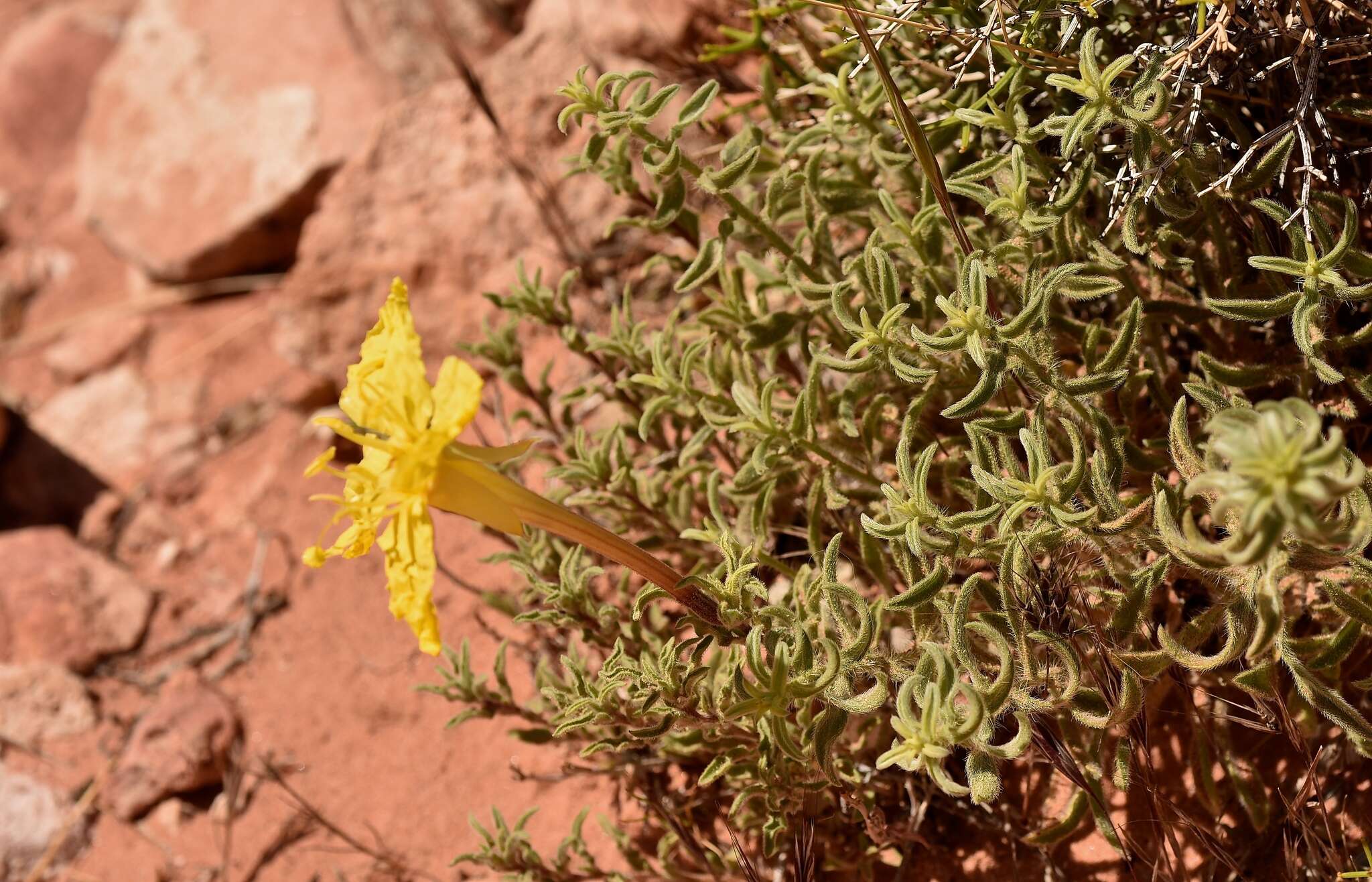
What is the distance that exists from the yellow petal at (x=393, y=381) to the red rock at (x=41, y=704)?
2.57 meters

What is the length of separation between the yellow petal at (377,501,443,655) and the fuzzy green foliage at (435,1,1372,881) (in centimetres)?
54

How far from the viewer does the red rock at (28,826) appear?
12.1 ft

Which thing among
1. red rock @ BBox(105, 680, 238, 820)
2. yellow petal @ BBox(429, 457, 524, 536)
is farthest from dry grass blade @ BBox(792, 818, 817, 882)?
red rock @ BBox(105, 680, 238, 820)

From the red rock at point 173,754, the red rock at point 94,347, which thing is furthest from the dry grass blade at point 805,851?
the red rock at point 94,347

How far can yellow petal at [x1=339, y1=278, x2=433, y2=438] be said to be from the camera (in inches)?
73.2

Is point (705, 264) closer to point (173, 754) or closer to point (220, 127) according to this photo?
point (173, 754)

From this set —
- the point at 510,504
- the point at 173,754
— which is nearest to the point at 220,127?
the point at 173,754

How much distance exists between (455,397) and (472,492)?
158 mm

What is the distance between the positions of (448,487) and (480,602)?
184cm

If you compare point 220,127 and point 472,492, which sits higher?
point 472,492

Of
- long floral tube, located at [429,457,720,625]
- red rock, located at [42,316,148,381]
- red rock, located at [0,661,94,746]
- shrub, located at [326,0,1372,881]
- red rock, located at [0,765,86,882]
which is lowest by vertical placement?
red rock, located at [0,765,86,882]

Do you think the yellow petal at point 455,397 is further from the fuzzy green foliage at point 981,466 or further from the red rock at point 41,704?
the red rock at point 41,704

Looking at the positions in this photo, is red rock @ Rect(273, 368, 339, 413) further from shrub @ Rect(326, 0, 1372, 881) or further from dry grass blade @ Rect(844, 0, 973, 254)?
dry grass blade @ Rect(844, 0, 973, 254)

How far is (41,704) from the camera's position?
402 cm
